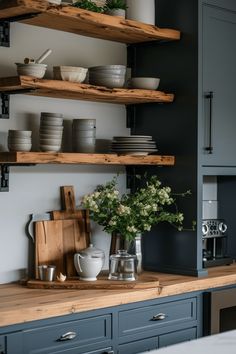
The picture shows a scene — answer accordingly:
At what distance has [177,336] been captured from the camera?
3750 millimetres

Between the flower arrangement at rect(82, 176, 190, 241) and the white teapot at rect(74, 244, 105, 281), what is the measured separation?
8.3 inches

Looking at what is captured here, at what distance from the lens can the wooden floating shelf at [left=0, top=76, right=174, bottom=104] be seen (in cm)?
340

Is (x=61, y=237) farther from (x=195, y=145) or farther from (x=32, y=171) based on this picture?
(x=195, y=145)

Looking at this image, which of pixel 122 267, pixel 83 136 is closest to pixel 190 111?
pixel 83 136

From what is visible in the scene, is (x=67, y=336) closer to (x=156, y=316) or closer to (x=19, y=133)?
(x=156, y=316)

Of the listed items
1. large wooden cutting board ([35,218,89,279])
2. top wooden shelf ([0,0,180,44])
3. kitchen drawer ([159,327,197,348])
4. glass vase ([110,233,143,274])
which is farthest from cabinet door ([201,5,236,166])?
kitchen drawer ([159,327,197,348])

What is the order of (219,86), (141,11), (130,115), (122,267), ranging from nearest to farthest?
(122,267) → (141,11) → (219,86) → (130,115)

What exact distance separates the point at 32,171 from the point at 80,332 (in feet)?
3.08

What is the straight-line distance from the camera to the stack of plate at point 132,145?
12.9ft

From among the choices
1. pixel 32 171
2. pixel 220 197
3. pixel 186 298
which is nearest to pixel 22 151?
pixel 32 171

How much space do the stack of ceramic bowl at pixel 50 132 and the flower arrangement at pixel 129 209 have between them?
0.39m

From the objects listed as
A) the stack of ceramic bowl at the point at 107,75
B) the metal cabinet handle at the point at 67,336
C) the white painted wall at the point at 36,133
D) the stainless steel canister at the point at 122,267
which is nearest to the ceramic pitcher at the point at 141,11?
the white painted wall at the point at 36,133

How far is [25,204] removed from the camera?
3773mm

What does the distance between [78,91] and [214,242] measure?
4.58ft
